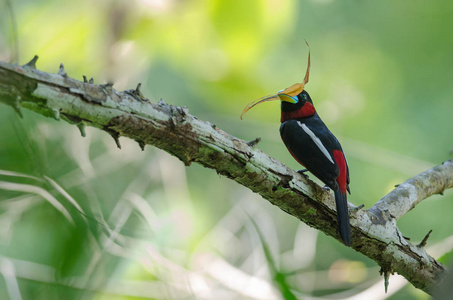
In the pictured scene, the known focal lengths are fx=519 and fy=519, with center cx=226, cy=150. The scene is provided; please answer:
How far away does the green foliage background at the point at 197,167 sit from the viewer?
1.45m

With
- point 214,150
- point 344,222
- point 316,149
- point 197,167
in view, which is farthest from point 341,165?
point 197,167

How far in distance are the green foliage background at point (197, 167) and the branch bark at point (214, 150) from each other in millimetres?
99

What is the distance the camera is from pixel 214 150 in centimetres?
185

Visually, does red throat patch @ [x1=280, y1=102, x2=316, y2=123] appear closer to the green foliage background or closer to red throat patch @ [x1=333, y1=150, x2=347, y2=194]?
red throat patch @ [x1=333, y1=150, x2=347, y2=194]

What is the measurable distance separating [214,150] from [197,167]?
4277mm

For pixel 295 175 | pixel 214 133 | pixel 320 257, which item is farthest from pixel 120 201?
pixel 320 257

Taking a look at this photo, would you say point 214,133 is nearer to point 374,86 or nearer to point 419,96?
point 374,86

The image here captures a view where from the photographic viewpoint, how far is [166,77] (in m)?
6.43

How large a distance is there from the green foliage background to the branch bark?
0.32 feet

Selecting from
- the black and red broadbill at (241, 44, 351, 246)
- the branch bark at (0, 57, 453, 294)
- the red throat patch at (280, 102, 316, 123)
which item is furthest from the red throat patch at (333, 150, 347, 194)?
the red throat patch at (280, 102, 316, 123)

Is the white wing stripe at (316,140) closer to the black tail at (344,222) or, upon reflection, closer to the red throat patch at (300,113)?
the red throat patch at (300,113)

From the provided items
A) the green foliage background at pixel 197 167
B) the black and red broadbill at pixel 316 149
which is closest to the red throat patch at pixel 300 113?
the black and red broadbill at pixel 316 149

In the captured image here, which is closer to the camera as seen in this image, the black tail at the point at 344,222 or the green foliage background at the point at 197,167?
the green foliage background at the point at 197,167

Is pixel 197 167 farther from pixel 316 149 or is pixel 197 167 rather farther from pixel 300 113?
pixel 316 149
